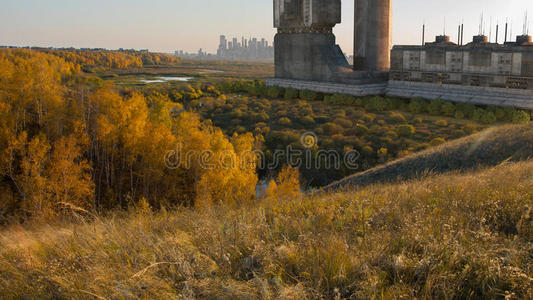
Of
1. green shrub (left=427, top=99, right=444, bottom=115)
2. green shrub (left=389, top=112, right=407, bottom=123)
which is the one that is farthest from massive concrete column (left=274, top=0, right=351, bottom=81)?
green shrub (left=427, top=99, right=444, bottom=115)

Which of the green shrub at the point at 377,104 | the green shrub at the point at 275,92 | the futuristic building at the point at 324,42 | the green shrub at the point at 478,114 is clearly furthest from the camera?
the green shrub at the point at 275,92

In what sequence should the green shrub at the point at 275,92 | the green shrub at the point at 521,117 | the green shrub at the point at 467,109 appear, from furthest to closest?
the green shrub at the point at 275,92 → the green shrub at the point at 467,109 → the green shrub at the point at 521,117

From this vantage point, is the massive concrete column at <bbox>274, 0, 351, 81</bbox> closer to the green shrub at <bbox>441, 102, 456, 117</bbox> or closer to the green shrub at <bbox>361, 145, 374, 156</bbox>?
the green shrub at <bbox>441, 102, 456, 117</bbox>

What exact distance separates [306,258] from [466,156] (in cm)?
1290

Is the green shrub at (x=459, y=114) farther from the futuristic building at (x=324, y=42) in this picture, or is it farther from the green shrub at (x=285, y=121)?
the green shrub at (x=285, y=121)

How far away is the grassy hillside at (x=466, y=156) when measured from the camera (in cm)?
1428

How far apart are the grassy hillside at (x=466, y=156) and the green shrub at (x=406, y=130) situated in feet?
38.8

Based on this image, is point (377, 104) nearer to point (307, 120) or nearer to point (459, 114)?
point (307, 120)

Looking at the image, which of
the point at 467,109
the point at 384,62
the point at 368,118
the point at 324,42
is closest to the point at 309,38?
the point at 324,42

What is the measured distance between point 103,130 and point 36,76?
20.0 feet

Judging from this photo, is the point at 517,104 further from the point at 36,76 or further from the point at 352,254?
the point at 36,76

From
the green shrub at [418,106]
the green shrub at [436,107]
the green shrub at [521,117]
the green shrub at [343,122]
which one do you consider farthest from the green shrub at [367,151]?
the green shrub at [521,117]

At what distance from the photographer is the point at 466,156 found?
591 inches

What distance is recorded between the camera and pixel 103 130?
77.0 feet
